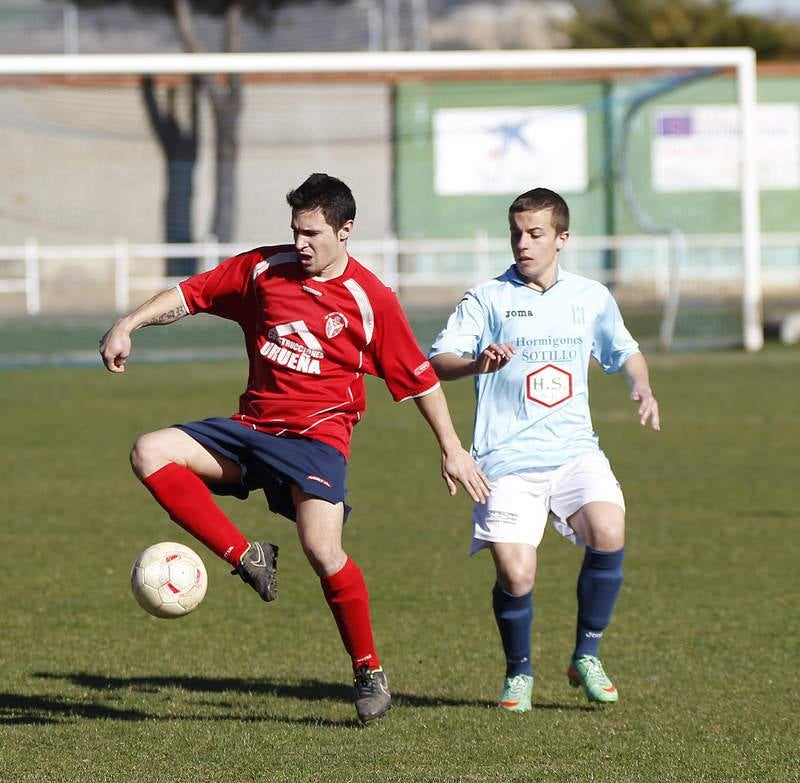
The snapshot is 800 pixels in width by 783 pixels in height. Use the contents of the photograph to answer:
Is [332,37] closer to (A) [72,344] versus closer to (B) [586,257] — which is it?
(B) [586,257]

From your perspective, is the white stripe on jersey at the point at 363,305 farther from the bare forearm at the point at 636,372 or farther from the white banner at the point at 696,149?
the white banner at the point at 696,149

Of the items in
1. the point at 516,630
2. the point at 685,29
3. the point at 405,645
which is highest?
the point at 685,29

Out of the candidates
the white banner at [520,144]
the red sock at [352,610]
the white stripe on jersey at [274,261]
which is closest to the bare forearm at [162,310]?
the white stripe on jersey at [274,261]

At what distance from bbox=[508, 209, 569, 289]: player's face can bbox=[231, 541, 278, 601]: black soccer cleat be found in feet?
4.37

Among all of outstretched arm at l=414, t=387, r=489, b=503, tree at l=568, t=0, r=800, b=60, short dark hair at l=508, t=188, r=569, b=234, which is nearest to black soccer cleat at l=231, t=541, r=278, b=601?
outstretched arm at l=414, t=387, r=489, b=503

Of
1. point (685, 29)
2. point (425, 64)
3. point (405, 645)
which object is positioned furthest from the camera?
point (685, 29)

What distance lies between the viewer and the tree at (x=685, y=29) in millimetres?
40562

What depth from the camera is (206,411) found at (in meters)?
14.3

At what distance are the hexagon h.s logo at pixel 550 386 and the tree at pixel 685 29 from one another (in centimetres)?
3679

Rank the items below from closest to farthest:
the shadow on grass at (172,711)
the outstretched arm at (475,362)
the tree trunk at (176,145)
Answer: the outstretched arm at (475,362) → the shadow on grass at (172,711) → the tree trunk at (176,145)

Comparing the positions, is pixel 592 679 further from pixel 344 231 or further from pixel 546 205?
pixel 344 231

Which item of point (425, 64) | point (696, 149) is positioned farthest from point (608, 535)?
point (696, 149)

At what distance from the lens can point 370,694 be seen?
16.5 ft

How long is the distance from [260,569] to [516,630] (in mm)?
995
